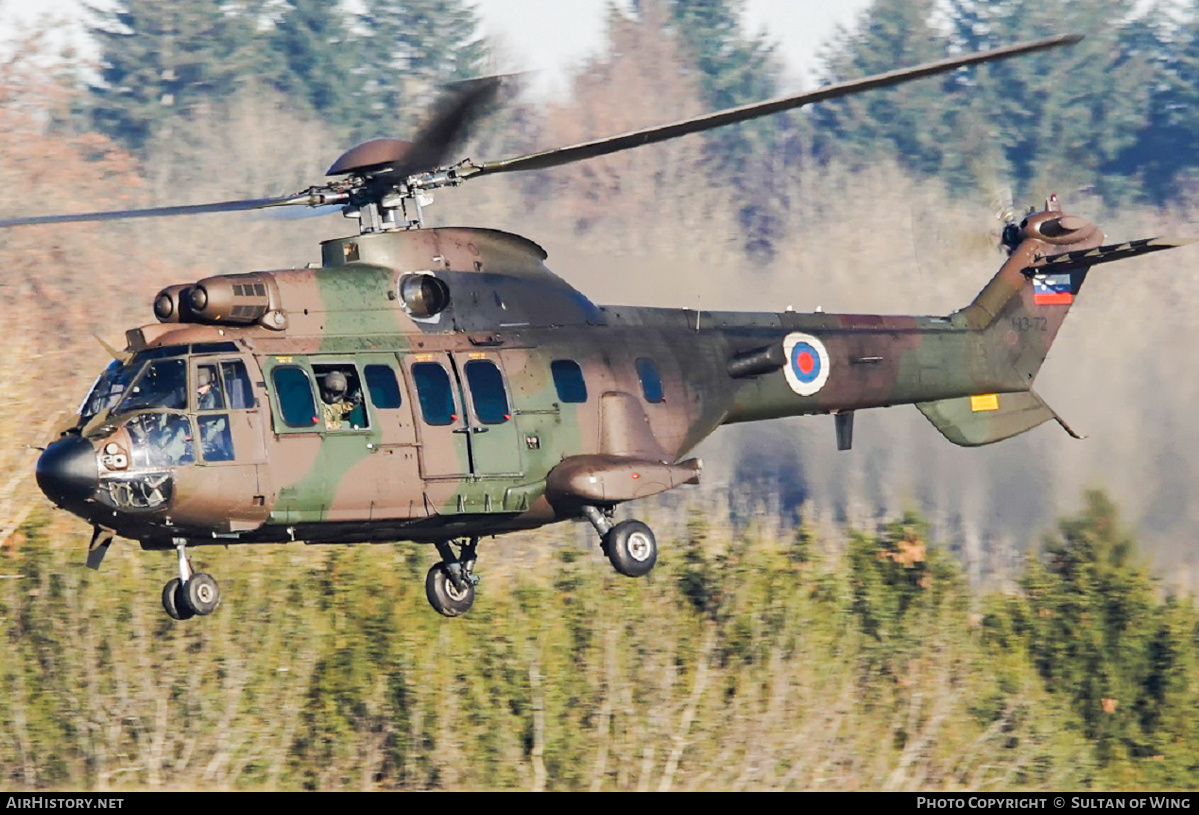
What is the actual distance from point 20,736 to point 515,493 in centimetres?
1633

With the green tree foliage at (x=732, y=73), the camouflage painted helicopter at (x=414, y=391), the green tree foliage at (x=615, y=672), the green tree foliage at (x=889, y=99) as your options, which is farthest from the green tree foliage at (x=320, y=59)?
the camouflage painted helicopter at (x=414, y=391)

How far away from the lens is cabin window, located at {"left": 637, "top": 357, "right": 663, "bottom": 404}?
1847cm

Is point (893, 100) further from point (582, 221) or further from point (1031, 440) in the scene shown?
point (1031, 440)

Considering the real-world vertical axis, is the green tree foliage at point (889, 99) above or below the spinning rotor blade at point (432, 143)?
above

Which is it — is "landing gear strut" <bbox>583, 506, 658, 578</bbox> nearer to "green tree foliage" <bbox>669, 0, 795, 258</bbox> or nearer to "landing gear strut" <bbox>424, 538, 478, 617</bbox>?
"landing gear strut" <bbox>424, 538, 478, 617</bbox>

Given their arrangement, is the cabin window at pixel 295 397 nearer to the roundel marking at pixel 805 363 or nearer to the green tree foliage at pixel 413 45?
the roundel marking at pixel 805 363

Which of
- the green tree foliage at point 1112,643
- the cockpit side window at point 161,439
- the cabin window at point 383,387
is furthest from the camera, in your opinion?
the green tree foliage at point 1112,643

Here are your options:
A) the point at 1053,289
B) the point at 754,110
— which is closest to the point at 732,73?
the point at 1053,289

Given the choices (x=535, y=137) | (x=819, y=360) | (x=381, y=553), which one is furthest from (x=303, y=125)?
(x=819, y=360)

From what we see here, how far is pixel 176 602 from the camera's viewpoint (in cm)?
1641

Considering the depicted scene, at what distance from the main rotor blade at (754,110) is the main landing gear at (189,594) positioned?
3.83m

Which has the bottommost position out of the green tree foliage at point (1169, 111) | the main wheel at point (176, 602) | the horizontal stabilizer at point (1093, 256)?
the main wheel at point (176, 602)

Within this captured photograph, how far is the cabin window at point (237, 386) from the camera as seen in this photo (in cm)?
1582

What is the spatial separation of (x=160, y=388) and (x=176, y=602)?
71.3 inches
